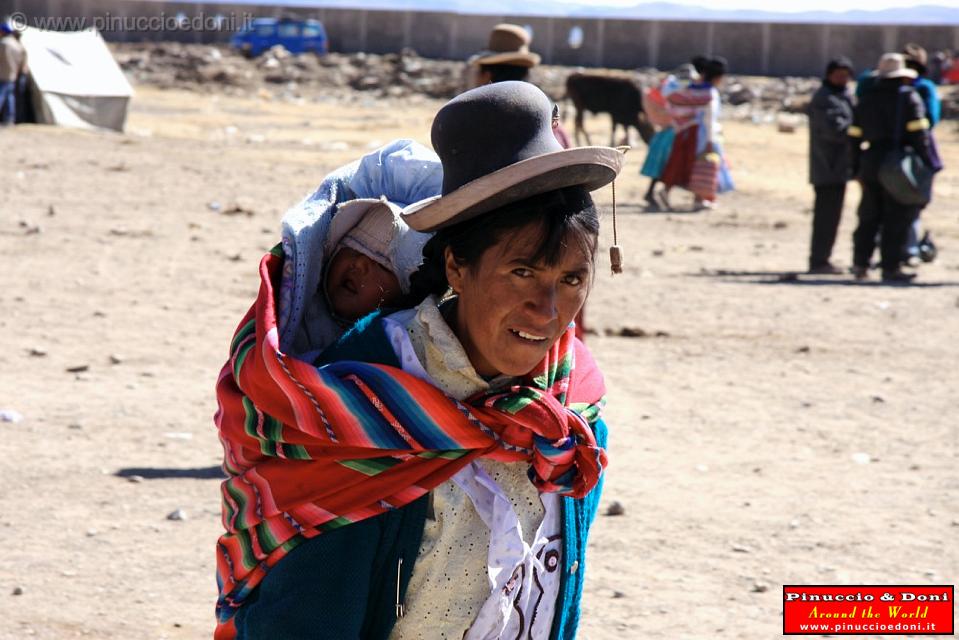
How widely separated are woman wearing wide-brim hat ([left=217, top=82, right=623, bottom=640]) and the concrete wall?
4349 cm

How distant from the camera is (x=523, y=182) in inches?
73.8

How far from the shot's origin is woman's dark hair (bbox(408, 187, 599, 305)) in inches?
76.0

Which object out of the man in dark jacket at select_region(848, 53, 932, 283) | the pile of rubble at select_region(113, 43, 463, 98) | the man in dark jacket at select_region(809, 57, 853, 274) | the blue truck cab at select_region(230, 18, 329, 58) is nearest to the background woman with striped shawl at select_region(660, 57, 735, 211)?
the man in dark jacket at select_region(809, 57, 853, 274)

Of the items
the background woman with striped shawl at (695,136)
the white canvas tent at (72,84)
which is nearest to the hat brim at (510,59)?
the background woman with striped shawl at (695,136)

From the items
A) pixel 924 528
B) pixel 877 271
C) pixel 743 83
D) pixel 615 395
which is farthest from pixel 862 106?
pixel 743 83

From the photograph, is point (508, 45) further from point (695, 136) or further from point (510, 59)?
point (695, 136)

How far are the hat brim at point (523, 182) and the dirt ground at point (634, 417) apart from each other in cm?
253

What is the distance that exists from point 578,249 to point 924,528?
3756mm

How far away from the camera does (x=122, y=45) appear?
4894 cm

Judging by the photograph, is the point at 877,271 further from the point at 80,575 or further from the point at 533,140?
the point at 533,140

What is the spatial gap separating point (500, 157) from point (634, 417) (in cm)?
508

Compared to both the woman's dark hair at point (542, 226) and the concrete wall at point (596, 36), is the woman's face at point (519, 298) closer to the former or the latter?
the woman's dark hair at point (542, 226)

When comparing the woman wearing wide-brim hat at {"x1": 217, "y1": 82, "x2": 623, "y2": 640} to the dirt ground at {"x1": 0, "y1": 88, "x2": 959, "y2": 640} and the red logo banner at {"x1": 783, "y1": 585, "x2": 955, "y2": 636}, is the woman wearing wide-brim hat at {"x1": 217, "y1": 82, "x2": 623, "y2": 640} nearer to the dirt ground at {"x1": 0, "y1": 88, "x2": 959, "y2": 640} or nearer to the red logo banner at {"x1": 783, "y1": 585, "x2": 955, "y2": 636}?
the dirt ground at {"x1": 0, "y1": 88, "x2": 959, "y2": 640}

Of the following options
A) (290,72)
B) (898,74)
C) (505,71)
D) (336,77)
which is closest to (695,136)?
(898,74)
